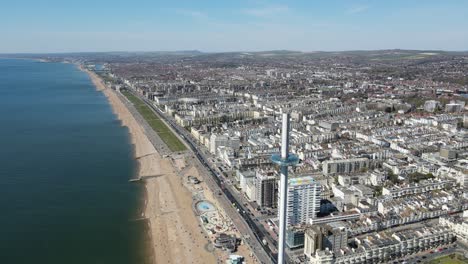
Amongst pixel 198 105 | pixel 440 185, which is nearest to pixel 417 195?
pixel 440 185

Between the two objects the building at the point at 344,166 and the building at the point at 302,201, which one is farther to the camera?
the building at the point at 344,166

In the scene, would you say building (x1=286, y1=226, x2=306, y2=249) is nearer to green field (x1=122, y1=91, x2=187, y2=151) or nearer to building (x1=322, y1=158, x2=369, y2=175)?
building (x1=322, y1=158, x2=369, y2=175)

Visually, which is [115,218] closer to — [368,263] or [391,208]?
[368,263]

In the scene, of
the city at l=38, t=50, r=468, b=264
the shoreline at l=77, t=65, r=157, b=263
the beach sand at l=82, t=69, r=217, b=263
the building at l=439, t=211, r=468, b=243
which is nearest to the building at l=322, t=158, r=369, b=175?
the city at l=38, t=50, r=468, b=264

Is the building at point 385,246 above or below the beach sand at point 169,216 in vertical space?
above

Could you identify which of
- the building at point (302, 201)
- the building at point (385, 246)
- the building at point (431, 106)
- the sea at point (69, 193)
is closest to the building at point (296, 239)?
the building at point (385, 246)

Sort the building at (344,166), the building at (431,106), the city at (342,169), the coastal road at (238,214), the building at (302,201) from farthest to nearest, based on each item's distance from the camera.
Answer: the building at (431,106)
the building at (344,166)
the building at (302,201)
the city at (342,169)
the coastal road at (238,214)

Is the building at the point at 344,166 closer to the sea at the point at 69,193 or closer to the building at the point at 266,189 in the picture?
the building at the point at 266,189
